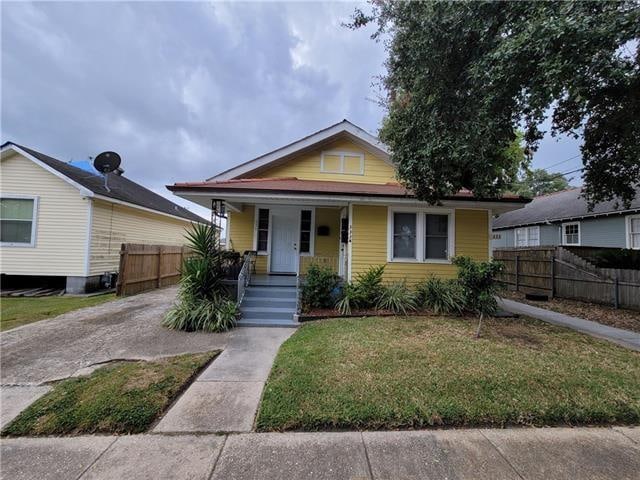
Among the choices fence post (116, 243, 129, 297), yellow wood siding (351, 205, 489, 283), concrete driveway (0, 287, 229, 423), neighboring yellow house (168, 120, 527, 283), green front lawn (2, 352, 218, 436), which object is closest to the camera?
green front lawn (2, 352, 218, 436)

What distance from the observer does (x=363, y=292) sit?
24.9 feet

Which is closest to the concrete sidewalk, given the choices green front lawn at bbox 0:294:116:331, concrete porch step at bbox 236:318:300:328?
concrete porch step at bbox 236:318:300:328

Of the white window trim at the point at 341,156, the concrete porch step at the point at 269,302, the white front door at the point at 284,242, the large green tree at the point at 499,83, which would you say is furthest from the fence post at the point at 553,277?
the concrete porch step at the point at 269,302

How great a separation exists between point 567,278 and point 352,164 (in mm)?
8894

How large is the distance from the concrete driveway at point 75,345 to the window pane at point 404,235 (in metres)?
5.50

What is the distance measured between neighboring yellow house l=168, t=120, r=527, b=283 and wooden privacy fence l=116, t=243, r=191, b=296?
3.54 metres

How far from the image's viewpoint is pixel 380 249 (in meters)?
8.60

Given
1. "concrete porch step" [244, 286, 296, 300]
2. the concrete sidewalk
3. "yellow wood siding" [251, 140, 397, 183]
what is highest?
"yellow wood siding" [251, 140, 397, 183]

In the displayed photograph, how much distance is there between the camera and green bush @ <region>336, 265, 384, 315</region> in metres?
7.41

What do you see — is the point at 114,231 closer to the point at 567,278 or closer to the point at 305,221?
the point at 305,221

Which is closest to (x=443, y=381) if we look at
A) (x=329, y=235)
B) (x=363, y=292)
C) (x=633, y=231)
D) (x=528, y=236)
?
(x=363, y=292)

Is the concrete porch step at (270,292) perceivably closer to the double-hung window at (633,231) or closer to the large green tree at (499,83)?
the large green tree at (499,83)

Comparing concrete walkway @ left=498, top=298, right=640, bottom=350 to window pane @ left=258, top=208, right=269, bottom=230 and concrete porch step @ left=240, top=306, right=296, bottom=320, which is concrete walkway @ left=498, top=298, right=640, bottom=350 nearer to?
concrete porch step @ left=240, top=306, right=296, bottom=320

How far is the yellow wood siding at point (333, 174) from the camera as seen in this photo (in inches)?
429
